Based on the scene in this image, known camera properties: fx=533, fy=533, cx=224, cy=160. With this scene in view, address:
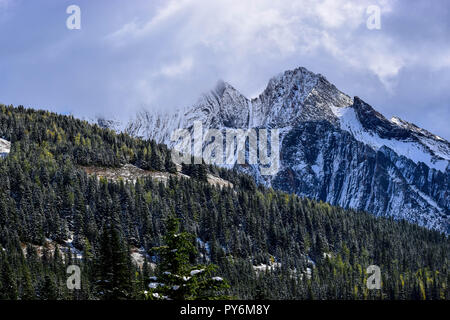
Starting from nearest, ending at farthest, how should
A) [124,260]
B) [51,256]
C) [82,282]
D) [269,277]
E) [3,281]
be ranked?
[124,260]
[3,281]
[82,282]
[51,256]
[269,277]

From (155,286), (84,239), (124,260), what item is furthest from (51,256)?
(155,286)

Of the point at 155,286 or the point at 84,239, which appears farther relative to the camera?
the point at 84,239

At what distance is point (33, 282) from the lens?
137 metres

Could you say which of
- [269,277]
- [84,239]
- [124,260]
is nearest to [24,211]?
[84,239]

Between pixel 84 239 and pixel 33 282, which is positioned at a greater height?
pixel 84 239

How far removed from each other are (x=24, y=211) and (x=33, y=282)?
2671 inches

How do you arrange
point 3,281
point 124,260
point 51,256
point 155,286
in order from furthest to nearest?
point 51,256 < point 3,281 < point 124,260 < point 155,286

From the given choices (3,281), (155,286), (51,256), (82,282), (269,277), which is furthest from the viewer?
(269,277)
